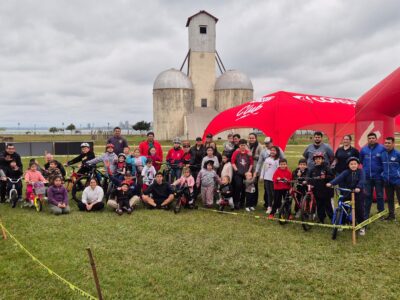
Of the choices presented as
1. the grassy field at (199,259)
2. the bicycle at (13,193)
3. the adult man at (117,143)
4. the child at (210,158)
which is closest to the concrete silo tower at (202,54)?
the adult man at (117,143)

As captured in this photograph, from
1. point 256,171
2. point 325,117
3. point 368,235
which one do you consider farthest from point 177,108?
point 368,235

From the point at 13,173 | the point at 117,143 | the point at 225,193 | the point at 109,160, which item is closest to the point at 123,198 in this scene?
the point at 109,160

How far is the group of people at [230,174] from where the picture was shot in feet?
22.5

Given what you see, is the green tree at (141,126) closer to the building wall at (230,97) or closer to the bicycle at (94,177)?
the building wall at (230,97)

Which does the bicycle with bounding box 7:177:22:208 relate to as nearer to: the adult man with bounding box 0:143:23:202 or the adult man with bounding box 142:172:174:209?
the adult man with bounding box 0:143:23:202

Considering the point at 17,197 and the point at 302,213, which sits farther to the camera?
the point at 17,197

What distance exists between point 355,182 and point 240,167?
9.34ft

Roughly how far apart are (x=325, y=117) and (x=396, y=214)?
422cm

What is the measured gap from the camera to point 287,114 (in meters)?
10.5

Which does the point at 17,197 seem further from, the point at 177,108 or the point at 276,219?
the point at 177,108

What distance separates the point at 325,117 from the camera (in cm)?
1100

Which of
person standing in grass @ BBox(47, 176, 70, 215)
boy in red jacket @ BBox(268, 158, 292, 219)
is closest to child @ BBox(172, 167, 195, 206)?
boy in red jacket @ BBox(268, 158, 292, 219)

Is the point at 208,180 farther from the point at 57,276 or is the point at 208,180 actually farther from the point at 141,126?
the point at 141,126

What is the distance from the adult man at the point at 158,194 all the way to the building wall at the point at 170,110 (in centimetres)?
3131
